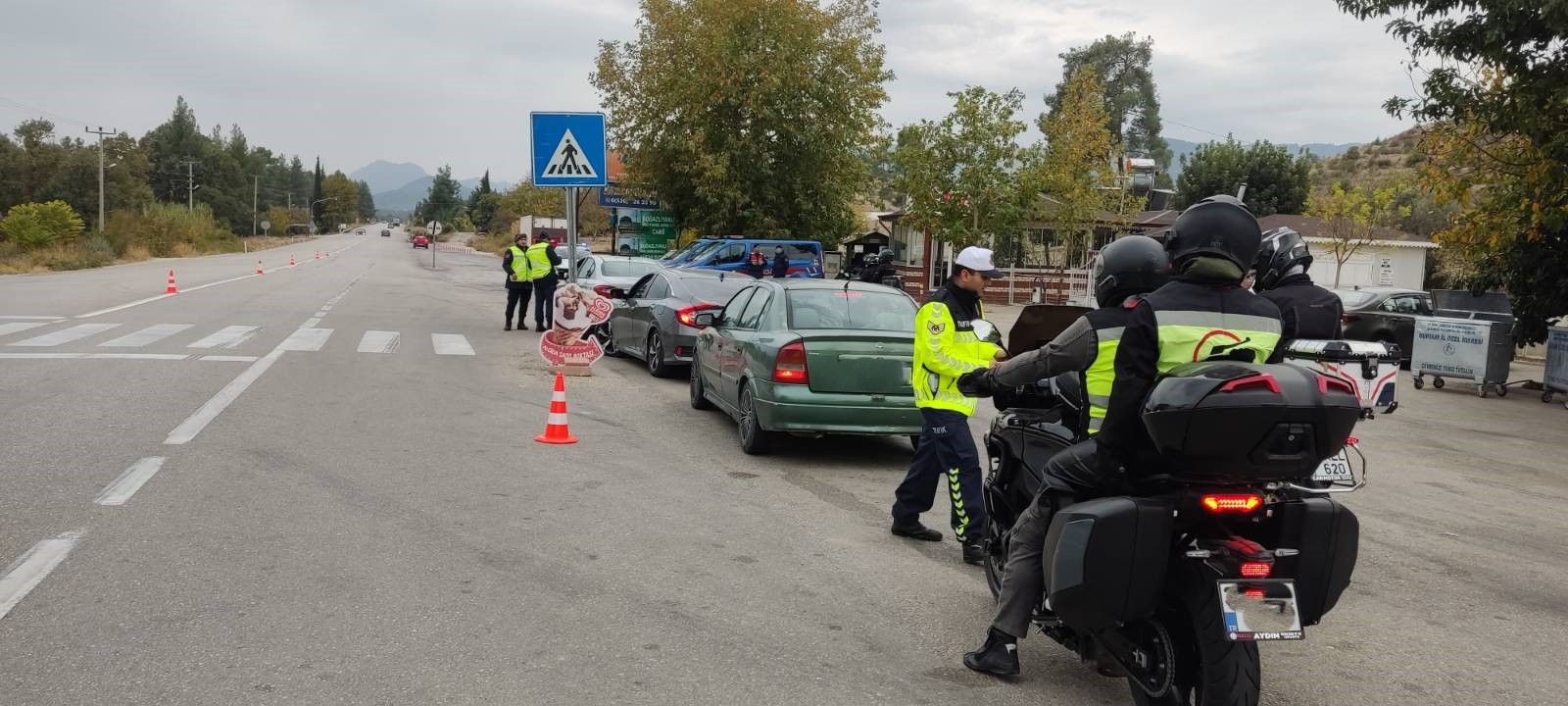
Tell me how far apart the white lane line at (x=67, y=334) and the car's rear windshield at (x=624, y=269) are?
7.78m

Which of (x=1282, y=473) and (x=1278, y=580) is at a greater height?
(x=1282, y=473)

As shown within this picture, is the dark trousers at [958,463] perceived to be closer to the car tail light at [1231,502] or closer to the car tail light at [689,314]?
the car tail light at [1231,502]

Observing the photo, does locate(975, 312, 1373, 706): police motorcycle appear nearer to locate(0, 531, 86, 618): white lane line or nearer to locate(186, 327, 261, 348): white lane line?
locate(0, 531, 86, 618): white lane line

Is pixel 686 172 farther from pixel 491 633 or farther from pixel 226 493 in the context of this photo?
pixel 491 633

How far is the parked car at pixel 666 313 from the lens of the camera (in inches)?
552

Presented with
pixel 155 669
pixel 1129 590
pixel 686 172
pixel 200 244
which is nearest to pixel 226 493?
pixel 155 669

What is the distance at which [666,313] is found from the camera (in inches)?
565

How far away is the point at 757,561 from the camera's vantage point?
602 cm

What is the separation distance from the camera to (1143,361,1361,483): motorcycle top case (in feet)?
→ 10.6

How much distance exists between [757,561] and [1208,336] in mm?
2995

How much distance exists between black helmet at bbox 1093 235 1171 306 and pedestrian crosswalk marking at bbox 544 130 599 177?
372 inches

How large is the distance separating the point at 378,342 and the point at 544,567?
11961mm

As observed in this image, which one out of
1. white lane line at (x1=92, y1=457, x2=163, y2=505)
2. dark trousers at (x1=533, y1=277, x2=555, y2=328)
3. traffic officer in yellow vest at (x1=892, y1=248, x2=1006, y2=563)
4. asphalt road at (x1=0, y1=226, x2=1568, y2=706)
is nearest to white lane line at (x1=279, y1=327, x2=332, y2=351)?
dark trousers at (x1=533, y1=277, x2=555, y2=328)

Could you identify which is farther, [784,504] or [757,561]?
[784,504]
